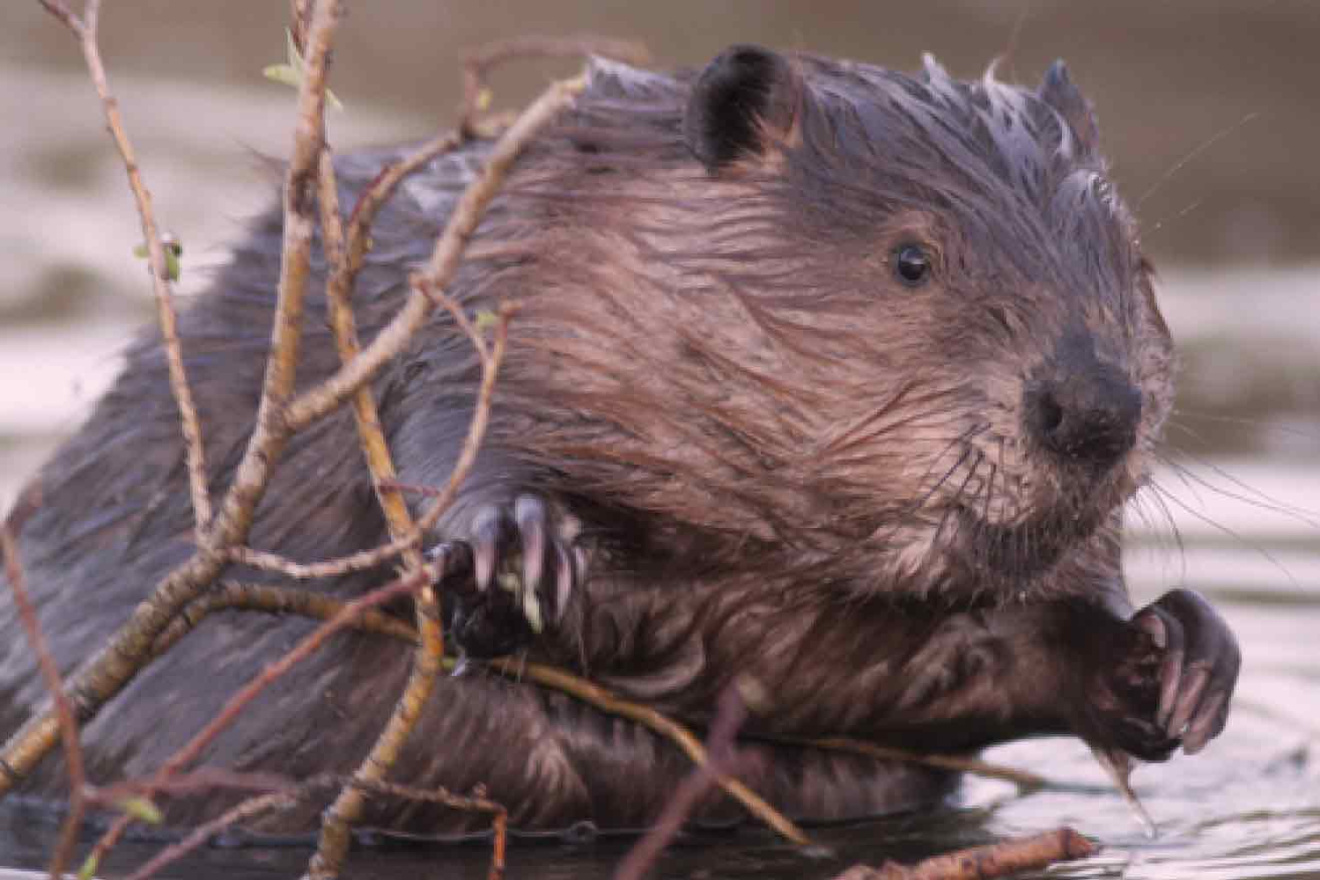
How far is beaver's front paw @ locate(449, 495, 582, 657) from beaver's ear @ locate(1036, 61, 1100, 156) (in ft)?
2.76

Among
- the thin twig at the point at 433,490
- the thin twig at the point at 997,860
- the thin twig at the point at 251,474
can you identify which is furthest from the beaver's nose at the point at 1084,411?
the thin twig at the point at 251,474

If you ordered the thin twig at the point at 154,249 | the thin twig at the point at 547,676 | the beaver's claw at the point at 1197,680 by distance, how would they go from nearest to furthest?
the thin twig at the point at 154,249, the thin twig at the point at 547,676, the beaver's claw at the point at 1197,680

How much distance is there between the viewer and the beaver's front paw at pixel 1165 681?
3.48m

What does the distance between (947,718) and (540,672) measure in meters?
0.55

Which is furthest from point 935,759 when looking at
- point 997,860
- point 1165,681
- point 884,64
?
point 884,64

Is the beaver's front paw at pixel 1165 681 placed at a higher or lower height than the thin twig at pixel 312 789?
higher

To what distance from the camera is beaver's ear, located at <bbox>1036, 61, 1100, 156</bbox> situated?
3.57 m

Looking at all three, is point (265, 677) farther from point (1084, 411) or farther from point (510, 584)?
point (1084, 411)

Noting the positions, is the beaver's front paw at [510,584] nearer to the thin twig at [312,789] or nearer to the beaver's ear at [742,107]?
the thin twig at [312,789]

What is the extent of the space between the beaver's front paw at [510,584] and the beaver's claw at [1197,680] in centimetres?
74

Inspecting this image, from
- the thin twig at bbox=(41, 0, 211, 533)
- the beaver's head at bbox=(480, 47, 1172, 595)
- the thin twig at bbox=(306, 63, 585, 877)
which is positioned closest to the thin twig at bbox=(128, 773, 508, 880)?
the thin twig at bbox=(306, 63, 585, 877)

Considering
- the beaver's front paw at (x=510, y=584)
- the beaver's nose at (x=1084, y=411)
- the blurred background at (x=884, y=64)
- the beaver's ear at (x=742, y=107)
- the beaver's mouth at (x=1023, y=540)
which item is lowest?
the beaver's front paw at (x=510, y=584)

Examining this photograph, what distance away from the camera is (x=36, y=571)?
3.96 metres

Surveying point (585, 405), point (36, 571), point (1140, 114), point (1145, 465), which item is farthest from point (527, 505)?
point (1140, 114)
